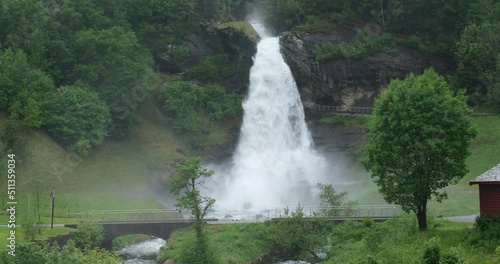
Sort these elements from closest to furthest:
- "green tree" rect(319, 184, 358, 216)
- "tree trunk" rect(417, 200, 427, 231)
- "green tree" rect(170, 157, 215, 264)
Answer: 1. "tree trunk" rect(417, 200, 427, 231)
2. "green tree" rect(170, 157, 215, 264)
3. "green tree" rect(319, 184, 358, 216)

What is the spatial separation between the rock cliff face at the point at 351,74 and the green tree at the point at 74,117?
2226cm

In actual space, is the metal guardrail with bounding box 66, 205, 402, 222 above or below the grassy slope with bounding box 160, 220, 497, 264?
above

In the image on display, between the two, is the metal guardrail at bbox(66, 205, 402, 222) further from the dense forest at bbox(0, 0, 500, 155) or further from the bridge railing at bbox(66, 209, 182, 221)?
the dense forest at bbox(0, 0, 500, 155)

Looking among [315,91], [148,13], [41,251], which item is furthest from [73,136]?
[41,251]

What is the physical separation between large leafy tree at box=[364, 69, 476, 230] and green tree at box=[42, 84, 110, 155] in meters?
34.4

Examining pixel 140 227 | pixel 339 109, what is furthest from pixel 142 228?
pixel 339 109

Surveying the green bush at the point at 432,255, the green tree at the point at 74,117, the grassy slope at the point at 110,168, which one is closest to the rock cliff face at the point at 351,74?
the grassy slope at the point at 110,168

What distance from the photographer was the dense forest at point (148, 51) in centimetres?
6819

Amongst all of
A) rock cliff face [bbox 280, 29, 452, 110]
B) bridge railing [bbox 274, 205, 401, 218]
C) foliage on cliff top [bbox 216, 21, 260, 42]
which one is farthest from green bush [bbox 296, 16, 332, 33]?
bridge railing [bbox 274, 205, 401, 218]

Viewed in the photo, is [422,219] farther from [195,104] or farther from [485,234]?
[195,104]

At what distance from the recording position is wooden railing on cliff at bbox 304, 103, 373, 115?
7881 centimetres

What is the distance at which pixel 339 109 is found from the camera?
261 feet

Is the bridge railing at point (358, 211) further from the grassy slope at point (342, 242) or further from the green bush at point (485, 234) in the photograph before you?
the green bush at point (485, 234)

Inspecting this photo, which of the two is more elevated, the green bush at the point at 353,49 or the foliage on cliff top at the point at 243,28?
the foliage on cliff top at the point at 243,28
